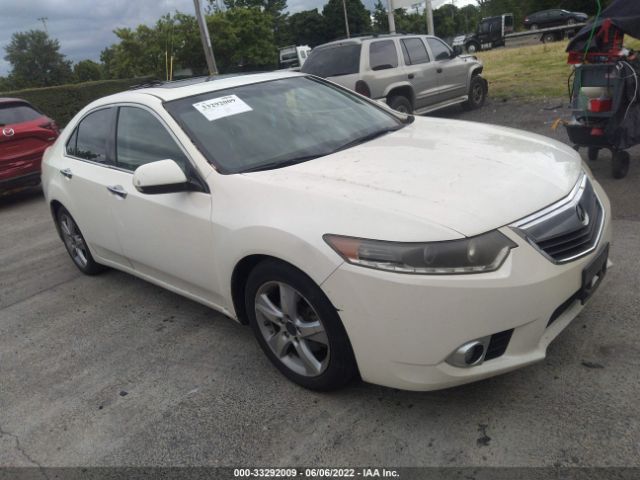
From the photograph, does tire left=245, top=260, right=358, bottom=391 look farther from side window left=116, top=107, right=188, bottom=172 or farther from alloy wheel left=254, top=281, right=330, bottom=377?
side window left=116, top=107, right=188, bottom=172

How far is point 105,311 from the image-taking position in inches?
175

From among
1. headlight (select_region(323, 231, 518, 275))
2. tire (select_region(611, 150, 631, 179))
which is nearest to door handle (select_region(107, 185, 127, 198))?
headlight (select_region(323, 231, 518, 275))

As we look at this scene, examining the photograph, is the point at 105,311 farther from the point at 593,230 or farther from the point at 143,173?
the point at 593,230

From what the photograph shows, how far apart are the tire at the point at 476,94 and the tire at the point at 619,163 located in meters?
6.23

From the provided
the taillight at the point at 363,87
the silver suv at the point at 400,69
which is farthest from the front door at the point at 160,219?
the silver suv at the point at 400,69

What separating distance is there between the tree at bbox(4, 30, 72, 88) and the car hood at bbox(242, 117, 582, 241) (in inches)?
3120

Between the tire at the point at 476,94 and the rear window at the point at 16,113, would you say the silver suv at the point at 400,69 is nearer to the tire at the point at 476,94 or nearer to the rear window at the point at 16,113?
the tire at the point at 476,94

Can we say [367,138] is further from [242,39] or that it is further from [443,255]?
[242,39]

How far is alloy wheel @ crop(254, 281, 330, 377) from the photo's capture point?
2.79 metres

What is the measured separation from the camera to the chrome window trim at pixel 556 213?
8.00 ft

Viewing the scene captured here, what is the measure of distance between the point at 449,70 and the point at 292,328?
371 inches

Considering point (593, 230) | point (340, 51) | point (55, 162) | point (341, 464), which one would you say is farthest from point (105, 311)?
point (340, 51)

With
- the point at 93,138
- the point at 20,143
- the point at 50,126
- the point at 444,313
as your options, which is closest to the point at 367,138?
the point at 444,313

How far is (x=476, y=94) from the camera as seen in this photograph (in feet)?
39.2
